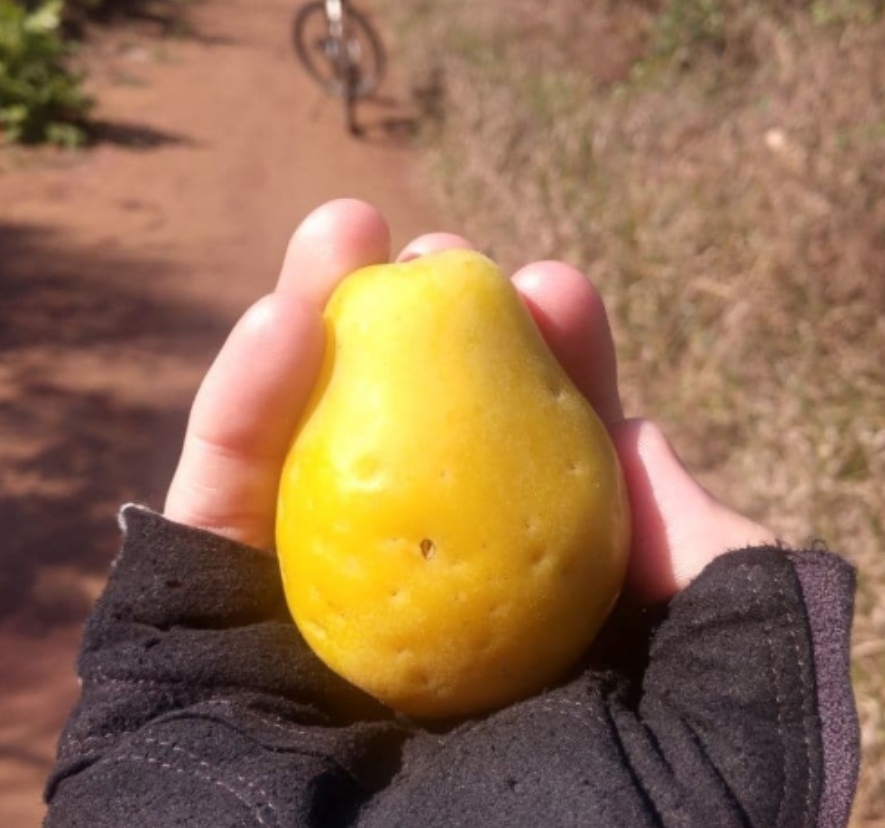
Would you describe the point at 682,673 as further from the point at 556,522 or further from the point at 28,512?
the point at 28,512

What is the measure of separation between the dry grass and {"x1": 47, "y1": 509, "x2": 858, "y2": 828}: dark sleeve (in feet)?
5.35

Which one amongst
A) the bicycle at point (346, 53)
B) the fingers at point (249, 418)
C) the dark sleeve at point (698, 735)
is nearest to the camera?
the dark sleeve at point (698, 735)

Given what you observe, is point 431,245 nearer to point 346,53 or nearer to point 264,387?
point 264,387

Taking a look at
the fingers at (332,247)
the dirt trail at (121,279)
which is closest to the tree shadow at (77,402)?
the dirt trail at (121,279)

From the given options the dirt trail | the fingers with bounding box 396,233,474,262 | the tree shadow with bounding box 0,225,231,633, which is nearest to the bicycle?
the dirt trail

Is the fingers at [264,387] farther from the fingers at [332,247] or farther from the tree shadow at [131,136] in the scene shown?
the tree shadow at [131,136]

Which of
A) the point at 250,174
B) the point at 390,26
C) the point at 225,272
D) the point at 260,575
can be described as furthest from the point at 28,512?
the point at 390,26

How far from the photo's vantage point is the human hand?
1.65 metres

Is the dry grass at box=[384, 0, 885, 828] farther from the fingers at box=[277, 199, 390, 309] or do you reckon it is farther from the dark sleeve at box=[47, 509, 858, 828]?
the fingers at box=[277, 199, 390, 309]

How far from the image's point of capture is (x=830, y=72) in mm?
5617

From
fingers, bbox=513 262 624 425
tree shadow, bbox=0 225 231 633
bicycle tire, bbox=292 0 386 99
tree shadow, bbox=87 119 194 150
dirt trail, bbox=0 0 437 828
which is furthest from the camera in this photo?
bicycle tire, bbox=292 0 386 99

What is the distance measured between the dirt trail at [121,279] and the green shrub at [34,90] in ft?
0.98

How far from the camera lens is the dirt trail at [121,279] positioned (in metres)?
4.02

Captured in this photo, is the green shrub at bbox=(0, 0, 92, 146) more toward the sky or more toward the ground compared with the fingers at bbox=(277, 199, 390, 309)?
more toward the ground
